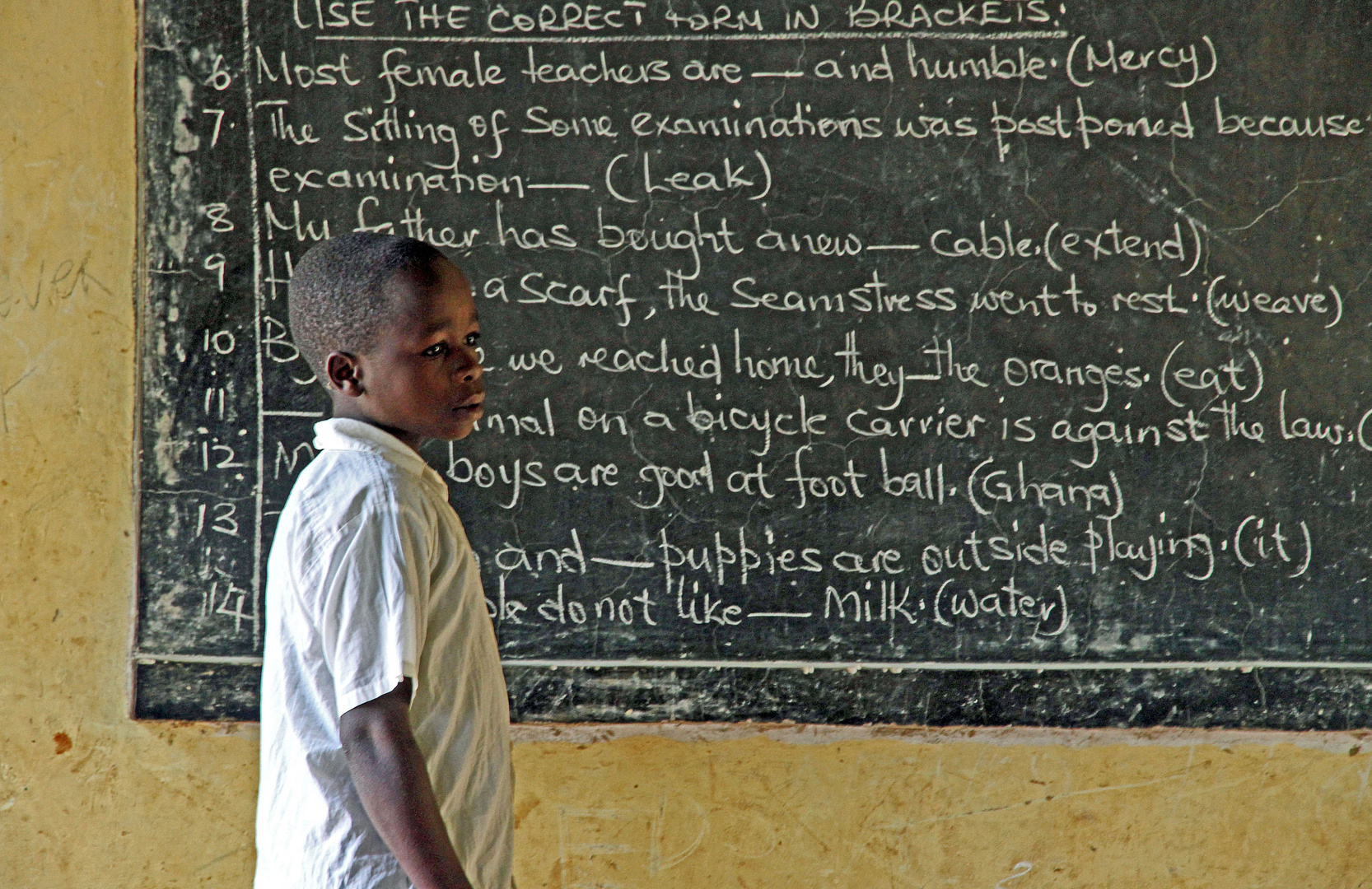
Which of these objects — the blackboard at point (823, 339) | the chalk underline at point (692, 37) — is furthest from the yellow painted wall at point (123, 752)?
the chalk underline at point (692, 37)

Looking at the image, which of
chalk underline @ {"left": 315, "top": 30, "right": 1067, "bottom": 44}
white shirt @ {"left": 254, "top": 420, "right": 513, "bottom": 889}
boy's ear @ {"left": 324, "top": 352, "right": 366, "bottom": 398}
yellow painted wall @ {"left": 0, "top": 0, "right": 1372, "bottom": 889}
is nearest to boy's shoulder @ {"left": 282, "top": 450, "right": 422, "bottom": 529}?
white shirt @ {"left": 254, "top": 420, "right": 513, "bottom": 889}

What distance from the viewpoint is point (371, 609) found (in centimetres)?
120

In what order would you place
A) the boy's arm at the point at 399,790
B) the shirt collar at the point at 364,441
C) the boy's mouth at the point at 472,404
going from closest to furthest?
1. the boy's arm at the point at 399,790
2. the shirt collar at the point at 364,441
3. the boy's mouth at the point at 472,404

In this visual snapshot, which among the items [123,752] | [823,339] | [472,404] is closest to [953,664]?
[823,339]

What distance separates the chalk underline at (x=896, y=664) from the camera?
223 centimetres

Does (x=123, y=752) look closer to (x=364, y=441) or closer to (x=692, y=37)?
(x=364, y=441)

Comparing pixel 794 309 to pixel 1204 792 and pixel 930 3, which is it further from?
pixel 1204 792

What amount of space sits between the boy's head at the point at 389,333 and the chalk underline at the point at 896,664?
39.1 inches

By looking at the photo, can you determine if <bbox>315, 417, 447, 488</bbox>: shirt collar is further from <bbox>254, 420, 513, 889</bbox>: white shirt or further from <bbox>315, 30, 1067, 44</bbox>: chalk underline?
<bbox>315, 30, 1067, 44</bbox>: chalk underline

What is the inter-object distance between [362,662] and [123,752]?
56.6 inches

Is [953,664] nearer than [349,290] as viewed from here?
No

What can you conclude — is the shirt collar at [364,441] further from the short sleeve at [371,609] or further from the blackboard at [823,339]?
the blackboard at [823,339]

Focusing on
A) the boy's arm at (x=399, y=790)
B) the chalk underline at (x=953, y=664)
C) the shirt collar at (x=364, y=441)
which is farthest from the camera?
the chalk underline at (x=953, y=664)

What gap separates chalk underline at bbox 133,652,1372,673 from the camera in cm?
223
